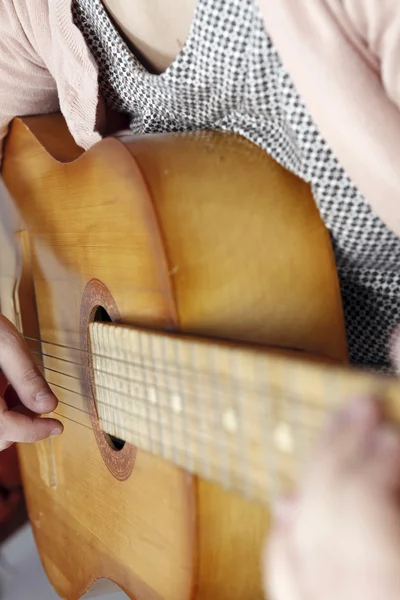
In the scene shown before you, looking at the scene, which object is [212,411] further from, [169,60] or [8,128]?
[8,128]

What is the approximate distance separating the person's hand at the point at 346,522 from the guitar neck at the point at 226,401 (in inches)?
0.8

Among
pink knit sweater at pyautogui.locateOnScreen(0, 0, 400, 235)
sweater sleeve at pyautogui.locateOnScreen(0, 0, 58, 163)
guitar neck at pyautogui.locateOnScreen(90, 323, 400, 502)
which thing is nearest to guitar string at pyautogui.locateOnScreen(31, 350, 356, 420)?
guitar neck at pyautogui.locateOnScreen(90, 323, 400, 502)

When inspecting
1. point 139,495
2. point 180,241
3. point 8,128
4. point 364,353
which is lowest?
point 139,495

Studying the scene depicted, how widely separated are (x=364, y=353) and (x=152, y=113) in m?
0.35

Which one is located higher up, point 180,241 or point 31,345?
point 180,241

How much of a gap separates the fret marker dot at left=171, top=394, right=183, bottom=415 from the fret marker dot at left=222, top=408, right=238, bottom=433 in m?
0.06

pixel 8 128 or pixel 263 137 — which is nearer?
pixel 263 137

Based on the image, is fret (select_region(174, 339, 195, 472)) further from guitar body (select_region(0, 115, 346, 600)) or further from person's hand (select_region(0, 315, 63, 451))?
person's hand (select_region(0, 315, 63, 451))

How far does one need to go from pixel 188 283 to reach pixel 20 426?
349mm

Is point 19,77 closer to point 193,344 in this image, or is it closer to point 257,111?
point 257,111

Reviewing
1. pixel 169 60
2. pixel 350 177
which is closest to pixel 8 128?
pixel 169 60

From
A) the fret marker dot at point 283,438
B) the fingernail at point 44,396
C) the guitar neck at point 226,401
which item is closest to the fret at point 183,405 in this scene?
the guitar neck at point 226,401

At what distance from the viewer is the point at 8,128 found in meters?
0.85

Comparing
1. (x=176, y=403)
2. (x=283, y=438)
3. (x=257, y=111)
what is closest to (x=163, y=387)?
(x=176, y=403)
